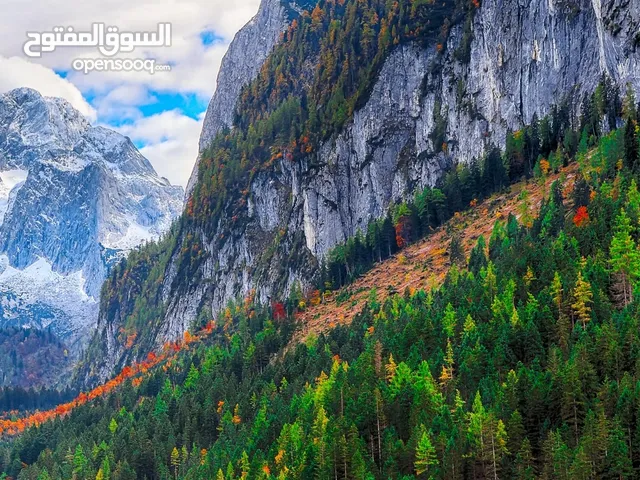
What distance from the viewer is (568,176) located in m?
152

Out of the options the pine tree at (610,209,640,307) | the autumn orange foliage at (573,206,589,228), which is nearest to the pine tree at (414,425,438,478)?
the pine tree at (610,209,640,307)

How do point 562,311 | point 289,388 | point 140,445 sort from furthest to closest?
1. point 140,445
2. point 289,388
3. point 562,311

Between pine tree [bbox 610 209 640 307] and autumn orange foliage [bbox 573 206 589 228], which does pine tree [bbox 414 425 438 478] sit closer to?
pine tree [bbox 610 209 640 307]

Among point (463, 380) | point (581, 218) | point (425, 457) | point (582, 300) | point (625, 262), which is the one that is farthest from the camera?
point (581, 218)

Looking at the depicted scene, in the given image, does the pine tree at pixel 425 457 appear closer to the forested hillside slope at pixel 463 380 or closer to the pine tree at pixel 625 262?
the forested hillside slope at pixel 463 380

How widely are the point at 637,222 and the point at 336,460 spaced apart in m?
50.2

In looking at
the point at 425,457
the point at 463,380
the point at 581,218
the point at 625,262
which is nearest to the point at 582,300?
the point at 625,262

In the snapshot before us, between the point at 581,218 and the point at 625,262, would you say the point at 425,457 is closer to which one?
the point at 625,262

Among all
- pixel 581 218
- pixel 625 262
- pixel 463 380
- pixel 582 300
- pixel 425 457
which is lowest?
pixel 425 457

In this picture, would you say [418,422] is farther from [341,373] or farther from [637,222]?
[637,222]

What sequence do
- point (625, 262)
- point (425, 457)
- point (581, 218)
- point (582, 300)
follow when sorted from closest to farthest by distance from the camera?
point (425, 457) → point (582, 300) → point (625, 262) → point (581, 218)

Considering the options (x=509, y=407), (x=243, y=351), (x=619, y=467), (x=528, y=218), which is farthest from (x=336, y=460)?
(x=243, y=351)

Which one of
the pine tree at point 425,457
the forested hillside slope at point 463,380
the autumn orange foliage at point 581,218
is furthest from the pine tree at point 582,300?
the pine tree at point 425,457

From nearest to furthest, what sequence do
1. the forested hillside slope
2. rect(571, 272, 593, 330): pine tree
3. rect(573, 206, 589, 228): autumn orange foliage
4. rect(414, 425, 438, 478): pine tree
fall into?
rect(414, 425, 438, 478): pine tree, the forested hillside slope, rect(571, 272, 593, 330): pine tree, rect(573, 206, 589, 228): autumn orange foliage
